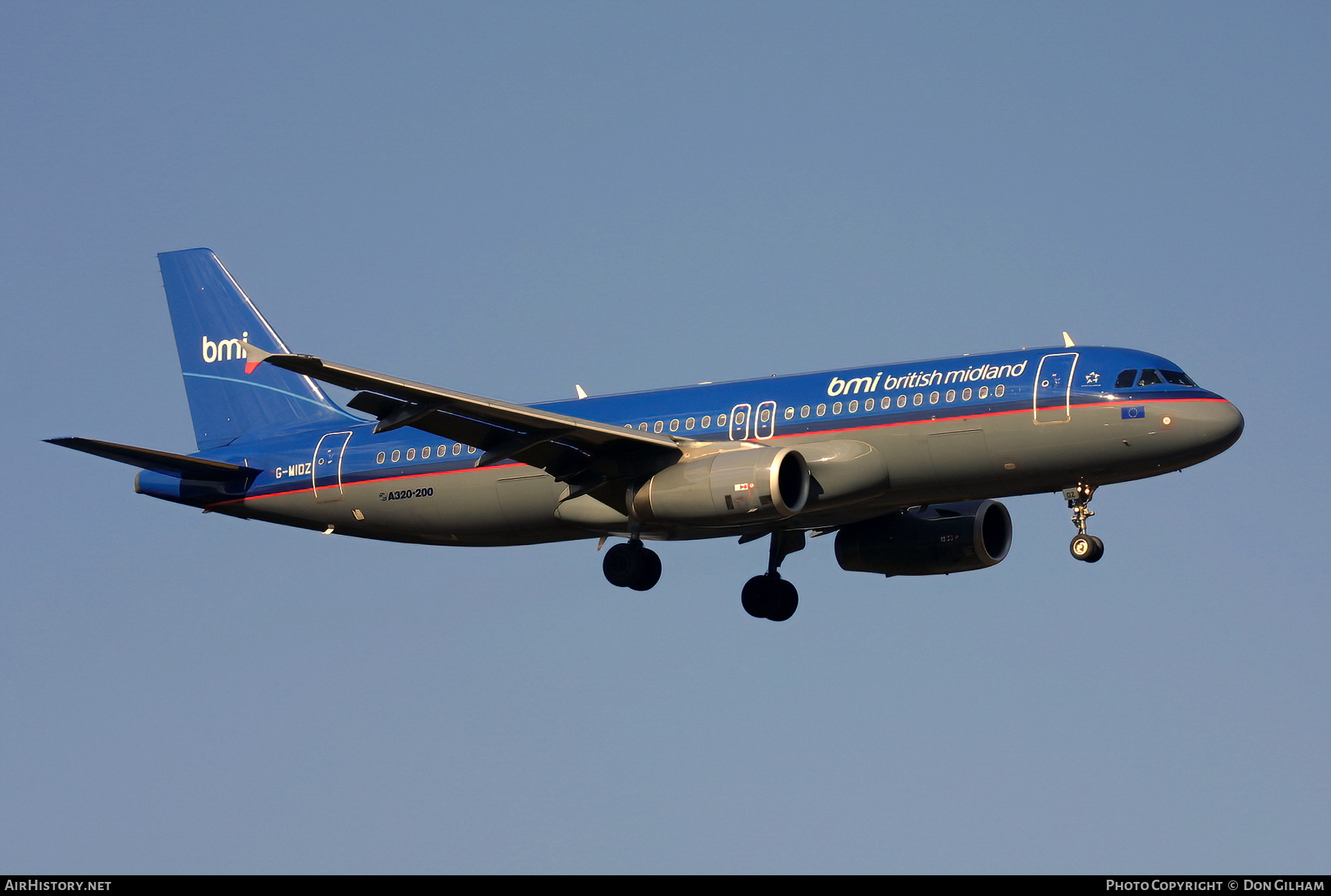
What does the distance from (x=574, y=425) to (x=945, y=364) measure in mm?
8460

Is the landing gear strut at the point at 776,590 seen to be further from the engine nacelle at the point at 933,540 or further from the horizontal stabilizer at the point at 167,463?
the horizontal stabilizer at the point at 167,463

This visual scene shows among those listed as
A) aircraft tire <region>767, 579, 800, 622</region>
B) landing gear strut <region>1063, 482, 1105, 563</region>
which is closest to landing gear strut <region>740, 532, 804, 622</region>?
aircraft tire <region>767, 579, 800, 622</region>

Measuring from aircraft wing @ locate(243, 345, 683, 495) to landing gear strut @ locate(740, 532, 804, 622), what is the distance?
21.1ft

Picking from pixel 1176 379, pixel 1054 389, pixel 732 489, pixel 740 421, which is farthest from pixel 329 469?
pixel 1176 379

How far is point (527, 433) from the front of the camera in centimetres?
3875

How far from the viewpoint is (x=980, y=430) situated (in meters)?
36.8

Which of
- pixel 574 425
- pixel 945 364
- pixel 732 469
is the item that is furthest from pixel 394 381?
pixel 945 364

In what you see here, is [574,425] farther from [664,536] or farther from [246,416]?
[246,416]

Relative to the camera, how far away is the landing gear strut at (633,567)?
40969mm

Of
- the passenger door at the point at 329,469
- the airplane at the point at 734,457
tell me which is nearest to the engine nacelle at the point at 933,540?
the airplane at the point at 734,457

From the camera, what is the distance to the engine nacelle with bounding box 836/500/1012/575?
140ft

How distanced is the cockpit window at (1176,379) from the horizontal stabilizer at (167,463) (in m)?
23.4

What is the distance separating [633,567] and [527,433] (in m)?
4.55

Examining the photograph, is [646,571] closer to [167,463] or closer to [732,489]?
[732,489]
